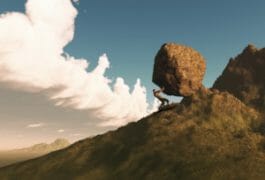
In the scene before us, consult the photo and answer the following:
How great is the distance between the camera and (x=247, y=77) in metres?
146

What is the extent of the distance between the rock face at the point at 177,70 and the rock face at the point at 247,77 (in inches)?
1322

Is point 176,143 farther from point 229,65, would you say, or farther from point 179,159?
point 229,65

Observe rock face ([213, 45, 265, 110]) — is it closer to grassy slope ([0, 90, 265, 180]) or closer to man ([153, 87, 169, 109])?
grassy slope ([0, 90, 265, 180])

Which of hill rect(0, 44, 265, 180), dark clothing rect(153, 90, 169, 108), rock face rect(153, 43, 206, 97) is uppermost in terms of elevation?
rock face rect(153, 43, 206, 97)

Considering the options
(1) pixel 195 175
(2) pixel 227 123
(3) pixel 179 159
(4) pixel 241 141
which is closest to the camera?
(1) pixel 195 175

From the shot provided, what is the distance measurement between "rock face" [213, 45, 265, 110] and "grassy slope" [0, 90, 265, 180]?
3099 centimetres

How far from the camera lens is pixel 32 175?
299ft

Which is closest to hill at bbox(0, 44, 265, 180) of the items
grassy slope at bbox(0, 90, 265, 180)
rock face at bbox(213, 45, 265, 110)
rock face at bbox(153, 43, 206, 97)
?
grassy slope at bbox(0, 90, 265, 180)

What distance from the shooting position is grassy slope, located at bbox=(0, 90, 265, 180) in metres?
73.5

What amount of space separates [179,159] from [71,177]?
2396 centimetres

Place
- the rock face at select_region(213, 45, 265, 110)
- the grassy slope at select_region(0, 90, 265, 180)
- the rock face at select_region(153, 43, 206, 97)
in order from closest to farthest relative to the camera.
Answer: the grassy slope at select_region(0, 90, 265, 180) → the rock face at select_region(153, 43, 206, 97) → the rock face at select_region(213, 45, 265, 110)

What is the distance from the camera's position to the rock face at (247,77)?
451ft

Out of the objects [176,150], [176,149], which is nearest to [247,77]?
[176,149]

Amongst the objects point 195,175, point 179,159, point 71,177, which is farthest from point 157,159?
point 71,177
